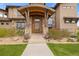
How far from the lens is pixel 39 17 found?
10.3 m

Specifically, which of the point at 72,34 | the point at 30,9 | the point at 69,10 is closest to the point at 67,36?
the point at 72,34

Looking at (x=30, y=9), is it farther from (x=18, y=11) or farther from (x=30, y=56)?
(x=30, y=56)

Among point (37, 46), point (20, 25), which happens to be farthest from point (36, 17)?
point (37, 46)

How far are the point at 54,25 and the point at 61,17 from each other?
3.39ft

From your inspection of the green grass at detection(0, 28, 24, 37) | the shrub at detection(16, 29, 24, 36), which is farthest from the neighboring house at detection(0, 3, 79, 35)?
the green grass at detection(0, 28, 24, 37)

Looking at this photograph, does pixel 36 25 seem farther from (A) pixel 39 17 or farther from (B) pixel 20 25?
(B) pixel 20 25

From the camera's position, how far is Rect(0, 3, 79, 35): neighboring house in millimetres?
9625

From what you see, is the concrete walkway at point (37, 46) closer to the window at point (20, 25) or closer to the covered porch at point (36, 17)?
the covered porch at point (36, 17)

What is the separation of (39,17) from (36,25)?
1.31ft

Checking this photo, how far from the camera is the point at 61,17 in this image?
1036 centimetres

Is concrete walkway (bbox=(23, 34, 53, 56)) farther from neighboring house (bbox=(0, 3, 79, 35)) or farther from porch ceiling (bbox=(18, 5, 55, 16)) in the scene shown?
porch ceiling (bbox=(18, 5, 55, 16))

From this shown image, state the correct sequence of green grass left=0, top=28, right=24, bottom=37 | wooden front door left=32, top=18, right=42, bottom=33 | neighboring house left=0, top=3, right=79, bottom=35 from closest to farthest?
green grass left=0, top=28, right=24, bottom=37, neighboring house left=0, top=3, right=79, bottom=35, wooden front door left=32, top=18, right=42, bottom=33

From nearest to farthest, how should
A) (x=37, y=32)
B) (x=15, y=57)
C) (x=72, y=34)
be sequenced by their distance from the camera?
(x=15, y=57) → (x=72, y=34) → (x=37, y=32)

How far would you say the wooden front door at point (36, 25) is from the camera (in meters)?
10.0
